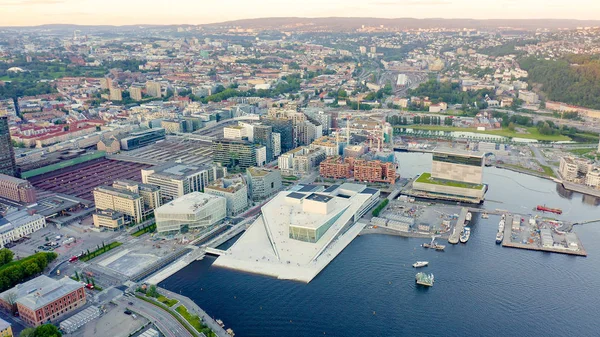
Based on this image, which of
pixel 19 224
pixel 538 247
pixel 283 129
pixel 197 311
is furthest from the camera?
pixel 283 129

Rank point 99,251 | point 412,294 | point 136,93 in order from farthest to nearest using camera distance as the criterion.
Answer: point 136,93 → point 99,251 → point 412,294

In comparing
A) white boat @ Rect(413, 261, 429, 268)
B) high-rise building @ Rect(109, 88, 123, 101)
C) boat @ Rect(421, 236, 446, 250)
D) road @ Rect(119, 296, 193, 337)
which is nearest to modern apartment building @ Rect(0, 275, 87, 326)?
road @ Rect(119, 296, 193, 337)

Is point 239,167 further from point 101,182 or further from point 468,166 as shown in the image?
point 468,166

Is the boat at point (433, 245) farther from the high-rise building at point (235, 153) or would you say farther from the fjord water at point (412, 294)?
the high-rise building at point (235, 153)

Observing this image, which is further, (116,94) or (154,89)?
(154,89)

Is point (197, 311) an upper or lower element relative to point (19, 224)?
lower

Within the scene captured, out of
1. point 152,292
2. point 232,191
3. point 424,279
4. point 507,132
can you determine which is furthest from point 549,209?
point 152,292

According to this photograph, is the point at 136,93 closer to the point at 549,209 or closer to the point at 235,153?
the point at 235,153

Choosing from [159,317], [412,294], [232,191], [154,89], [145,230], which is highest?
[154,89]
